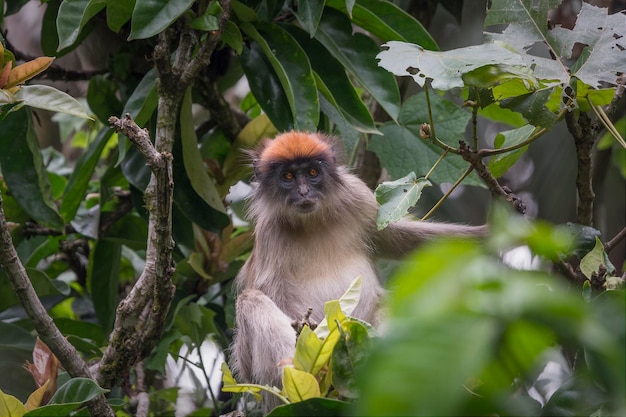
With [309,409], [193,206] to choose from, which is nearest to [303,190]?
[193,206]

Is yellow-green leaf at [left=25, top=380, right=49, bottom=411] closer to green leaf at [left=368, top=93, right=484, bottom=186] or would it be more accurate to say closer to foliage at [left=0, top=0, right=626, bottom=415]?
foliage at [left=0, top=0, right=626, bottom=415]

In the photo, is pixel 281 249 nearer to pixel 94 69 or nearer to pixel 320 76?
pixel 320 76

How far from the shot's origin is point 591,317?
911mm

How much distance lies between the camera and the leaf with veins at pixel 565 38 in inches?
115

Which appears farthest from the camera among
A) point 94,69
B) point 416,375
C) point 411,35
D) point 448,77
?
point 94,69

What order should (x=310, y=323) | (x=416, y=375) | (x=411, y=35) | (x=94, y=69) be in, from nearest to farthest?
(x=416, y=375) → (x=310, y=323) → (x=411, y=35) → (x=94, y=69)

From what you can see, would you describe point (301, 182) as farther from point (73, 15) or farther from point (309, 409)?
point (309, 409)

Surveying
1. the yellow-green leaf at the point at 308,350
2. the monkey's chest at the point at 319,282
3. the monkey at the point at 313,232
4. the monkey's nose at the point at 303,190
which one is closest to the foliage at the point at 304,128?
the yellow-green leaf at the point at 308,350

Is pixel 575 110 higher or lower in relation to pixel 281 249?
higher

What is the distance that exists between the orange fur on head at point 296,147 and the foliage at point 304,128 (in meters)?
0.09

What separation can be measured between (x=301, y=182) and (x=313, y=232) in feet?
0.94

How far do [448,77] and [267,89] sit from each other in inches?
73.9

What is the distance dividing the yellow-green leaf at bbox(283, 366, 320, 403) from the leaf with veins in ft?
4.53

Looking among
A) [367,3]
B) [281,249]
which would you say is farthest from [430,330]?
[367,3]
